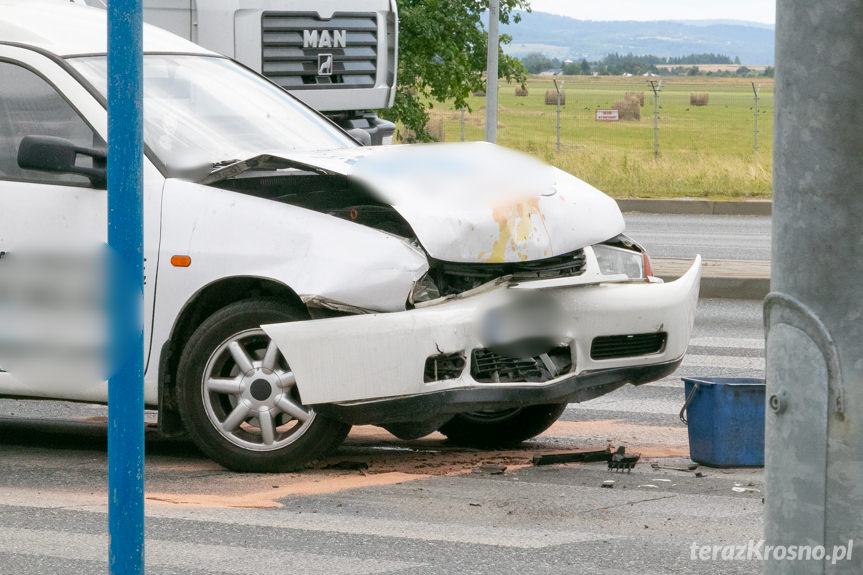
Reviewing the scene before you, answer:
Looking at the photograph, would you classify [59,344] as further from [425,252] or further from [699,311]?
[699,311]

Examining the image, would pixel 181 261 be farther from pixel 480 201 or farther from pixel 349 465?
pixel 480 201

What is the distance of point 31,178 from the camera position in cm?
612

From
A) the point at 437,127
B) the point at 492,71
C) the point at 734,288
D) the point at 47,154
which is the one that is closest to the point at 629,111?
the point at 437,127

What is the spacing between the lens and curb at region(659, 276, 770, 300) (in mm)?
12336

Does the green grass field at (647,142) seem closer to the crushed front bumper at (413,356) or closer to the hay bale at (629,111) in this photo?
the hay bale at (629,111)

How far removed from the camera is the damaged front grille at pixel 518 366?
5711mm

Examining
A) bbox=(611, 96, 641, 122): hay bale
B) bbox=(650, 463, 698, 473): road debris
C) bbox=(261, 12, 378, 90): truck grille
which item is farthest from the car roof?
bbox=(611, 96, 641, 122): hay bale

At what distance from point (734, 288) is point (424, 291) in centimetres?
738

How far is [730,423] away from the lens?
5957mm

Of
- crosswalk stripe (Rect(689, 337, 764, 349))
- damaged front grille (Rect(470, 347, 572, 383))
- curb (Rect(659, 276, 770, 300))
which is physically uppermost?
damaged front grille (Rect(470, 347, 572, 383))

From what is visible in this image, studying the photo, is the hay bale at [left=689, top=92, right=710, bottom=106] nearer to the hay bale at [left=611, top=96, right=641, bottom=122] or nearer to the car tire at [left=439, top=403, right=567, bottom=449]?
the hay bale at [left=611, top=96, right=641, bottom=122]

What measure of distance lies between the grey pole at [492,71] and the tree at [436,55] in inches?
138

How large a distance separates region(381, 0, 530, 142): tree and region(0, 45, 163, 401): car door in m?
15.6

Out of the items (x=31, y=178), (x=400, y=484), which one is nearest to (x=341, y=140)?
(x=31, y=178)
